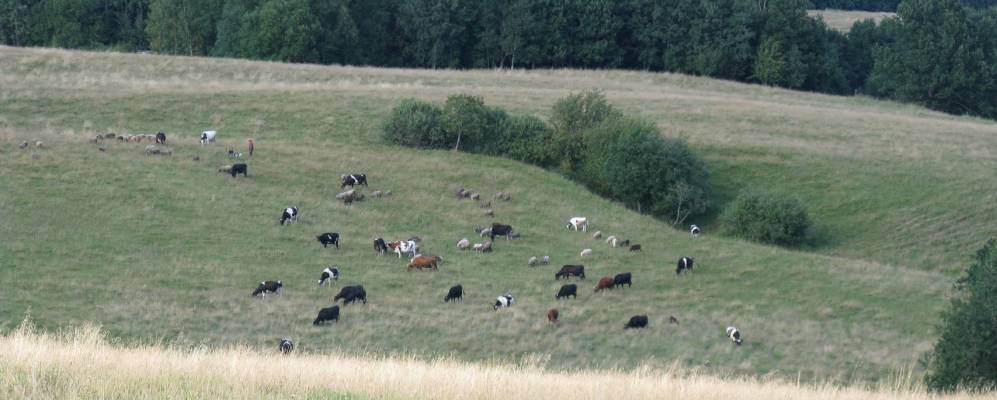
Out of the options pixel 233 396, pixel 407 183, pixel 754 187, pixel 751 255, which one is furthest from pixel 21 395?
pixel 754 187

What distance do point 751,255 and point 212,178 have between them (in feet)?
75.2

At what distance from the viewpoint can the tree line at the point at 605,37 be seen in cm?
10456

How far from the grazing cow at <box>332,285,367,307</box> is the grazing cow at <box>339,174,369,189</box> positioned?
52.3 feet

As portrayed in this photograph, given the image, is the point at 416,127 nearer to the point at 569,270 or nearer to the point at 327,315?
the point at 569,270

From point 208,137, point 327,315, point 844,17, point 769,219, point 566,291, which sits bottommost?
point 327,315

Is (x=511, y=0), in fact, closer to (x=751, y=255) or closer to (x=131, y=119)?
(x=131, y=119)

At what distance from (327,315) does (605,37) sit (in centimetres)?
8413

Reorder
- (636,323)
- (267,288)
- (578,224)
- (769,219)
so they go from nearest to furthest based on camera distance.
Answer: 1. (636,323)
2. (267,288)
3. (578,224)
4. (769,219)

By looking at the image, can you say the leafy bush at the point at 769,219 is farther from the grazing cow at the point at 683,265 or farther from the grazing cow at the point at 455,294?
the grazing cow at the point at 455,294

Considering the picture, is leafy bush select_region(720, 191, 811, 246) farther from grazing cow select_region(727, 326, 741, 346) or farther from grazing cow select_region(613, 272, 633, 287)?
grazing cow select_region(727, 326, 741, 346)

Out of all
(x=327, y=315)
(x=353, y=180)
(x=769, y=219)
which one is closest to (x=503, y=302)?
(x=327, y=315)

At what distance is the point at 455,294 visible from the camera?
34438mm

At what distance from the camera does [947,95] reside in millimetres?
104000

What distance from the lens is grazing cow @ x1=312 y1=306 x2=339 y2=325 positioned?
30911 millimetres
